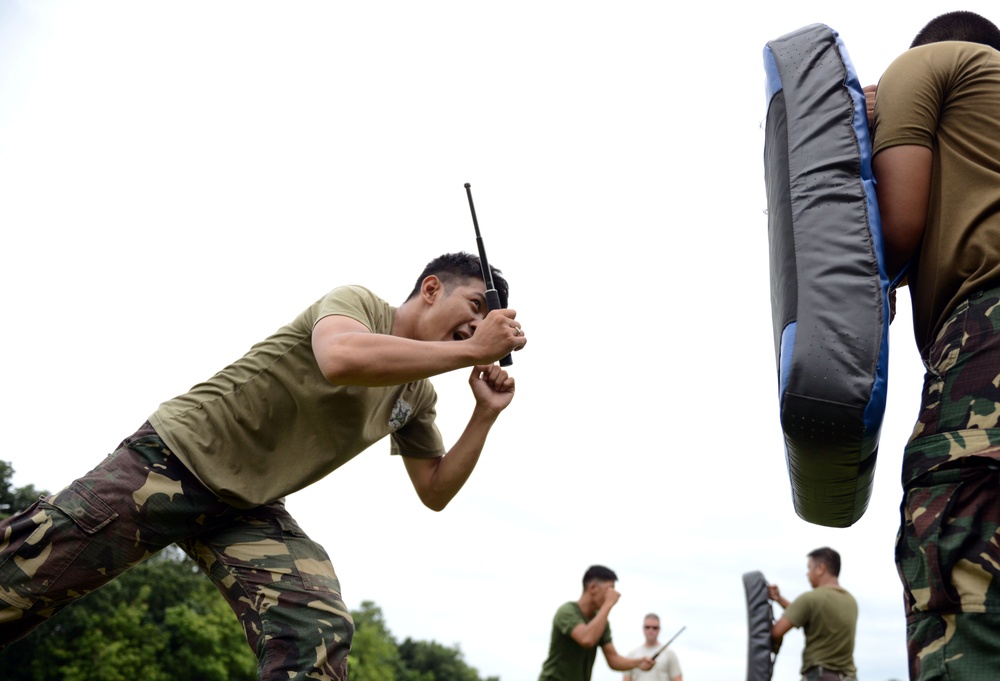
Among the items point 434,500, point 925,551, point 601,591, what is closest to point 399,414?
point 434,500

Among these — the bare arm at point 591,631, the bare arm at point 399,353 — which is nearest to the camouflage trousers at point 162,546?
the bare arm at point 399,353

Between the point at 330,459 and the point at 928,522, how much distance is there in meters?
2.28

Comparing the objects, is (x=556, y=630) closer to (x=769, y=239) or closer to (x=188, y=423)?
(x=188, y=423)

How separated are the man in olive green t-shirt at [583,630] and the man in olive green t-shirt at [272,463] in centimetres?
449

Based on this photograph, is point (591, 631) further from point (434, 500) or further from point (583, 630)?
point (434, 500)

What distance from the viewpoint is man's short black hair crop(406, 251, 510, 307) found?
12.5 feet

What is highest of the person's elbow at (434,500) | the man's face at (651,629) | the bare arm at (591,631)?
the person's elbow at (434,500)

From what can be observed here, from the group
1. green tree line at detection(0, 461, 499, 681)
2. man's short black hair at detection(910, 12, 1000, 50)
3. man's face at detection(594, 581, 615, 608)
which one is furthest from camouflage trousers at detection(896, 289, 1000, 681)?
green tree line at detection(0, 461, 499, 681)

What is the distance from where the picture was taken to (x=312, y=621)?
320 centimetres

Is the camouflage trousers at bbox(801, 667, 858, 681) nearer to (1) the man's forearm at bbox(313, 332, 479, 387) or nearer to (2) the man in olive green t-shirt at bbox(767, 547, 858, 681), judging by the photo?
(2) the man in olive green t-shirt at bbox(767, 547, 858, 681)

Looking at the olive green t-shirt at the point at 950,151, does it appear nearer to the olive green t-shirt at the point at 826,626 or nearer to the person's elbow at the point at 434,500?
the person's elbow at the point at 434,500

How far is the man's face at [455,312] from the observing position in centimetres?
371

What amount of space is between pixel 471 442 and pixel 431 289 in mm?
682

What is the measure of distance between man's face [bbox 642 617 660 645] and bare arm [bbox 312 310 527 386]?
27.5ft
